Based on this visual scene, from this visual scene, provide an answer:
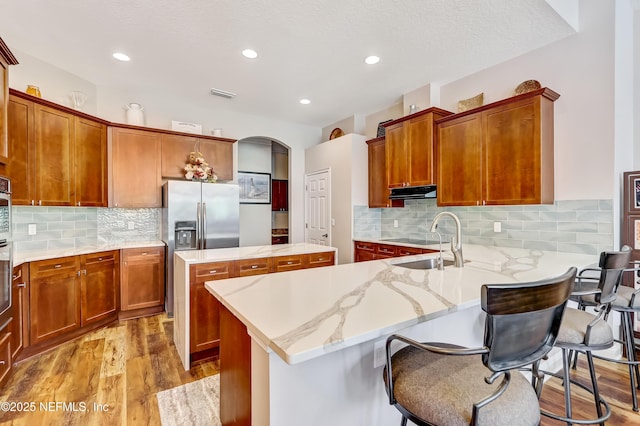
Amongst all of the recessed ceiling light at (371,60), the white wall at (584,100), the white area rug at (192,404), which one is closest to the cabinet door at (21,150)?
the white area rug at (192,404)

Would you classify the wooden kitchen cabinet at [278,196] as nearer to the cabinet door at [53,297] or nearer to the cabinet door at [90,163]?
the cabinet door at [90,163]

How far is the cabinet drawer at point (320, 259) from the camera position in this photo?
3.19m

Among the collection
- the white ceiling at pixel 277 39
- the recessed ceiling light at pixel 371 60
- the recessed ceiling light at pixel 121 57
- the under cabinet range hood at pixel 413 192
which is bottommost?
the under cabinet range hood at pixel 413 192

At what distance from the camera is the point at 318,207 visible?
541 centimetres

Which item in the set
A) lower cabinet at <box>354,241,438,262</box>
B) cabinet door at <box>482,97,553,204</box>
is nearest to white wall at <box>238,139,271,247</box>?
lower cabinet at <box>354,241,438,262</box>

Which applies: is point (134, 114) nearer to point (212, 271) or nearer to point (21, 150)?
point (21, 150)

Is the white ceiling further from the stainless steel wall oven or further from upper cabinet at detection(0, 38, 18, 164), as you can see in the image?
the stainless steel wall oven

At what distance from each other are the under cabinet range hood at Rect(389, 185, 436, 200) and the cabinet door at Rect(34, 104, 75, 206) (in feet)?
13.1

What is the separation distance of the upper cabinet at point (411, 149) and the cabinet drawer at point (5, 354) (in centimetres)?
410

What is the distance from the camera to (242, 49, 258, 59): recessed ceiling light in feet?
10.2

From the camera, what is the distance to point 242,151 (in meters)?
6.29

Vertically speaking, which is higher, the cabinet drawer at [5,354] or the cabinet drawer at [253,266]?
the cabinet drawer at [253,266]

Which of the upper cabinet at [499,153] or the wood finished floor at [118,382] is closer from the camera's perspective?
the wood finished floor at [118,382]

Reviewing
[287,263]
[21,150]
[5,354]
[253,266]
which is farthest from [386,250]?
[21,150]
